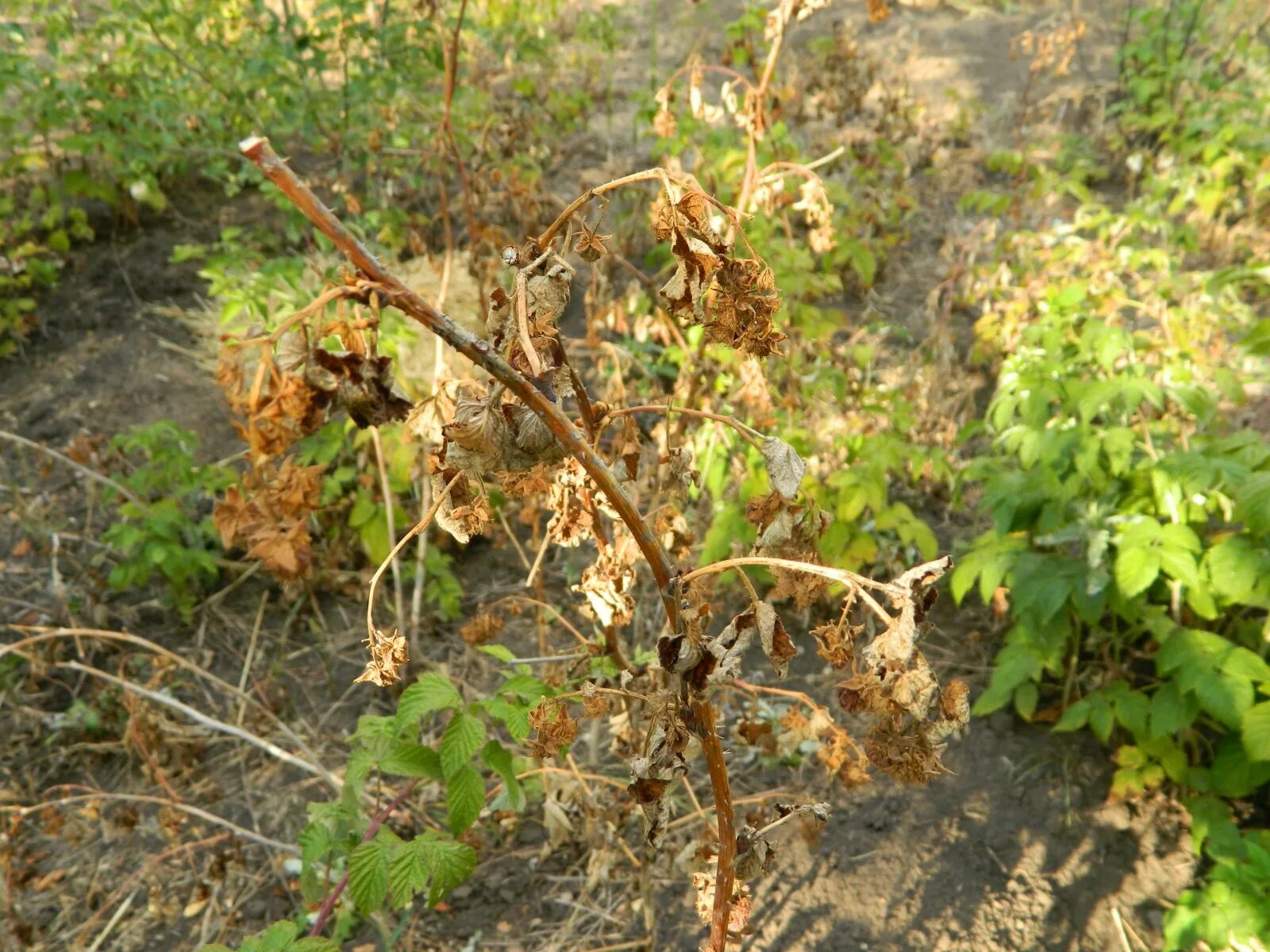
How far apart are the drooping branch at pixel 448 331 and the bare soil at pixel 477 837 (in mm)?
1181

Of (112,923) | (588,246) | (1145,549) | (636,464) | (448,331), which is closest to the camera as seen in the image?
(448,331)

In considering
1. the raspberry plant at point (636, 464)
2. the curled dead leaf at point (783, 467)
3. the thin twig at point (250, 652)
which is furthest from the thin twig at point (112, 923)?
the curled dead leaf at point (783, 467)

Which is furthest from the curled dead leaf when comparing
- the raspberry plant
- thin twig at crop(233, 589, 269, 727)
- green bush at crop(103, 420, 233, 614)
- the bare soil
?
green bush at crop(103, 420, 233, 614)

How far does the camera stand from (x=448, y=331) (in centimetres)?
81

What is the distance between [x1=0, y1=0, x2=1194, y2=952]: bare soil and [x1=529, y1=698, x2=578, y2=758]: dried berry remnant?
81 centimetres

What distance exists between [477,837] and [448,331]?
182cm

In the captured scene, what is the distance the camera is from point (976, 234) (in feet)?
14.7

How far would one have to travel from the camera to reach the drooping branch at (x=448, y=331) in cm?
72

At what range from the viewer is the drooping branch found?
0.72 metres

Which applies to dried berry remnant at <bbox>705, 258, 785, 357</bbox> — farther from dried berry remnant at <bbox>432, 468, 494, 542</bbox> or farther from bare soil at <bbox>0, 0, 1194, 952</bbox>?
bare soil at <bbox>0, 0, 1194, 952</bbox>

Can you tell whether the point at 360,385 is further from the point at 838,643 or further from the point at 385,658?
the point at 838,643

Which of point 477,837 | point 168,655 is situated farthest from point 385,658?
point 168,655

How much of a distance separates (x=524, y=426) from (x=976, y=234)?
4.22 m

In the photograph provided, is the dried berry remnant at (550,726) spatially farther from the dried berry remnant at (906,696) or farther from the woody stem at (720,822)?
the dried berry remnant at (906,696)
